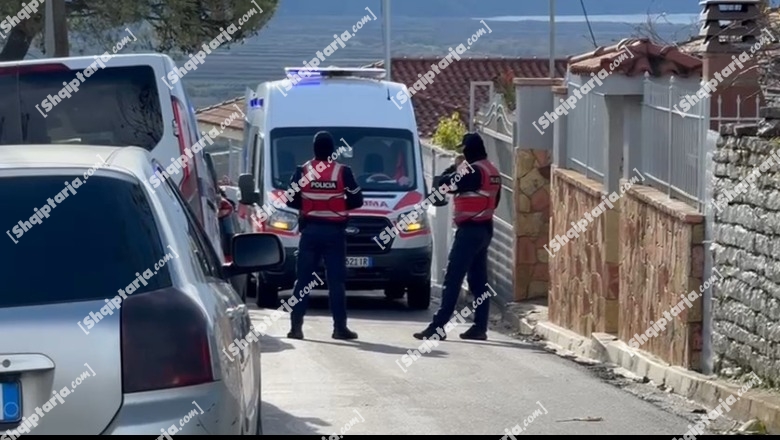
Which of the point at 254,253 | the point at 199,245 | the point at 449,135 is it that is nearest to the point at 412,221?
the point at 449,135

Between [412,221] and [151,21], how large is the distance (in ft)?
38.5

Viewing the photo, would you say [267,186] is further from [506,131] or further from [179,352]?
[179,352]

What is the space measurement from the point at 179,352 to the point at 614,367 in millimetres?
7912

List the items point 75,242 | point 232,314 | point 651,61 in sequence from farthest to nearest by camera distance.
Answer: point 651,61, point 232,314, point 75,242

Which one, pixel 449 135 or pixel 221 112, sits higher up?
pixel 449 135

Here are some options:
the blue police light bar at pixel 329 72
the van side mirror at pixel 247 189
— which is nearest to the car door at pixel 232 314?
the van side mirror at pixel 247 189

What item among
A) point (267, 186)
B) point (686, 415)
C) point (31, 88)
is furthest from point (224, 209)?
point (686, 415)

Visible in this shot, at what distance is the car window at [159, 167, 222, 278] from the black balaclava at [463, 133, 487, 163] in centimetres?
738

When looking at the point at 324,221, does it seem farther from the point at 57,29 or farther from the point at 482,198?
the point at 57,29

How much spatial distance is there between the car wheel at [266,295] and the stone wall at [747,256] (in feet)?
27.9

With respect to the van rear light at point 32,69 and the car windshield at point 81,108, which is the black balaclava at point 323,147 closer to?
the car windshield at point 81,108

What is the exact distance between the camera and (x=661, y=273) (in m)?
11.0

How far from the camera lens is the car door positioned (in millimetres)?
4988

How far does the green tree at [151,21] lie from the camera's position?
26.3m
